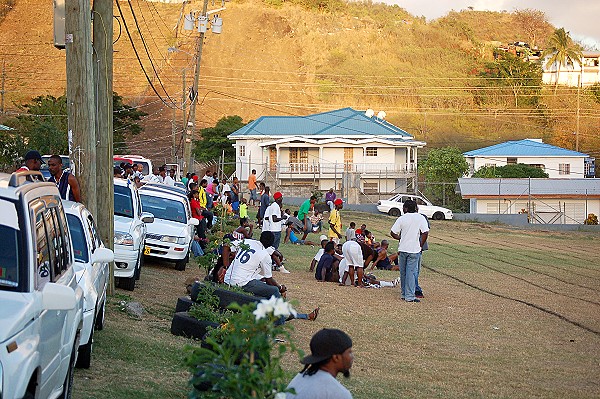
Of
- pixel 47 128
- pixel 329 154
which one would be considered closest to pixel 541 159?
pixel 329 154

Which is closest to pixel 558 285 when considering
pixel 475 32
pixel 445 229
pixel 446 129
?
pixel 445 229

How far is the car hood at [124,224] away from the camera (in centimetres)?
1697

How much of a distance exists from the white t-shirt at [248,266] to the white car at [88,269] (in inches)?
106

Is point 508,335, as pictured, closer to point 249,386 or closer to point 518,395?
point 518,395

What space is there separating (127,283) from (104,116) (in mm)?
2921

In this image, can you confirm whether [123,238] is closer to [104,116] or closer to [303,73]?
[104,116]

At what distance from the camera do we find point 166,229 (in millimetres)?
20750

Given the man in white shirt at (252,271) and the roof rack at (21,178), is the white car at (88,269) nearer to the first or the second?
the roof rack at (21,178)

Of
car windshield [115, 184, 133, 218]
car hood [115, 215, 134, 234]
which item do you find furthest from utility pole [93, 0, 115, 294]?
car windshield [115, 184, 133, 218]

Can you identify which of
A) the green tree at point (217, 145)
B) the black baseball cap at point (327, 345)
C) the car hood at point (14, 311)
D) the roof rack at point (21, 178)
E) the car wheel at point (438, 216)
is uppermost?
the green tree at point (217, 145)

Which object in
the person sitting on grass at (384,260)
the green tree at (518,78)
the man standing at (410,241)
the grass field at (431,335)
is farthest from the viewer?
the green tree at (518,78)

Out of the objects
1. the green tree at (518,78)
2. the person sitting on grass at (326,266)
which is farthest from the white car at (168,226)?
the green tree at (518,78)

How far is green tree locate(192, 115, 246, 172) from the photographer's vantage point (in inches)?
2874

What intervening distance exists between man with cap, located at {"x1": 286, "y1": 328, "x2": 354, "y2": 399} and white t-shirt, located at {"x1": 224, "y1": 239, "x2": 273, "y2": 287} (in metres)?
8.31
